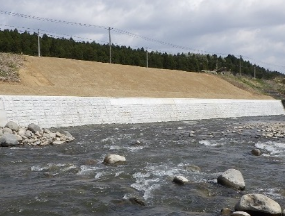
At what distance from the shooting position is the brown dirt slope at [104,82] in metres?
31.8

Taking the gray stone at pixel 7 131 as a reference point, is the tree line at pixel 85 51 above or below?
above

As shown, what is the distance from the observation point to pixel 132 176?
11.1 meters

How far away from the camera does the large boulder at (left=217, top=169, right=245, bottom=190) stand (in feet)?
32.6

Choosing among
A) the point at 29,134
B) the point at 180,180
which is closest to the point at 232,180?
the point at 180,180

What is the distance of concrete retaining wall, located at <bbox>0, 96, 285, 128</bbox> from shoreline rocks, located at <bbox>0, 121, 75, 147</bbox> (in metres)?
2.10

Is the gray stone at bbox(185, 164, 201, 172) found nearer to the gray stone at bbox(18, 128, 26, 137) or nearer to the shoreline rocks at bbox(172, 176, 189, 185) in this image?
the shoreline rocks at bbox(172, 176, 189, 185)

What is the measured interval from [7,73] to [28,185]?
82.4ft

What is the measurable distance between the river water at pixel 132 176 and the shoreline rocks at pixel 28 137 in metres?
0.75

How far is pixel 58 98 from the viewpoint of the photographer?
24.5 meters

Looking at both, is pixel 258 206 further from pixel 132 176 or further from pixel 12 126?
pixel 12 126

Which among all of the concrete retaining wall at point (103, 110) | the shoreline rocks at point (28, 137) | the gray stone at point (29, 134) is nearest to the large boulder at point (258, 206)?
the shoreline rocks at point (28, 137)

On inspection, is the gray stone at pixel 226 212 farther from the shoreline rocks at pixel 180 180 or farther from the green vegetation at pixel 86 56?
the green vegetation at pixel 86 56

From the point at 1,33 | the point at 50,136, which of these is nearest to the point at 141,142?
the point at 50,136

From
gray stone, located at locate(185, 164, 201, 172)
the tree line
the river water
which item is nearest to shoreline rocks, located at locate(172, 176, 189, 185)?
the river water
